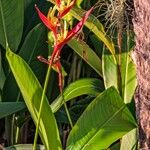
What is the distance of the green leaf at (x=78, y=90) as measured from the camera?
165 centimetres

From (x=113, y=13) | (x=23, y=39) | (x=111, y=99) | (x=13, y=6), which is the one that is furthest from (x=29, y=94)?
(x=23, y=39)

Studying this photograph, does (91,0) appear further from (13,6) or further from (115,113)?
(115,113)

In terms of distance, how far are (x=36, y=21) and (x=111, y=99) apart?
837mm

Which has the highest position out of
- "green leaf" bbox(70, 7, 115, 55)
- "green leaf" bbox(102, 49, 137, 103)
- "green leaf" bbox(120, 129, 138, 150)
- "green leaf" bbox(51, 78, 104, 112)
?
"green leaf" bbox(70, 7, 115, 55)

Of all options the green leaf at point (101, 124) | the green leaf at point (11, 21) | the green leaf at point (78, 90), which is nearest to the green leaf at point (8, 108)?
the green leaf at point (78, 90)

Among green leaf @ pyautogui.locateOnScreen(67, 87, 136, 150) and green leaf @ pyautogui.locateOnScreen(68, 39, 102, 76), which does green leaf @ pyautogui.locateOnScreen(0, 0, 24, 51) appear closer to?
green leaf @ pyautogui.locateOnScreen(68, 39, 102, 76)

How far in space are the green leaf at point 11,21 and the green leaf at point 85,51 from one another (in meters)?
0.29

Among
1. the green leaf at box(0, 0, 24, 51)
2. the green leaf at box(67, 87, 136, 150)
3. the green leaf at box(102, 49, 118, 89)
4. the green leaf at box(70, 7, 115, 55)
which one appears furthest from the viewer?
the green leaf at box(0, 0, 24, 51)

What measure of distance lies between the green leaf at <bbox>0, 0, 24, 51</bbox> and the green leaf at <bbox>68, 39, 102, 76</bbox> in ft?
0.96

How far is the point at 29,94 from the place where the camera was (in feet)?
4.74

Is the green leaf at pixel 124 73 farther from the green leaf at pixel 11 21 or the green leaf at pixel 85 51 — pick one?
the green leaf at pixel 11 21

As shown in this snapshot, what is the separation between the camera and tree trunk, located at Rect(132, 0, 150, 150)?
1.30 meters

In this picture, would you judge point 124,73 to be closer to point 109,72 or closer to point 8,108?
point 109,72

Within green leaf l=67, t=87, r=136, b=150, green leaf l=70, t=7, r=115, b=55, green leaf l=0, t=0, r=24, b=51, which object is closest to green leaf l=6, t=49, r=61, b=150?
green leaf l=67, t=87, r=136, b=150
